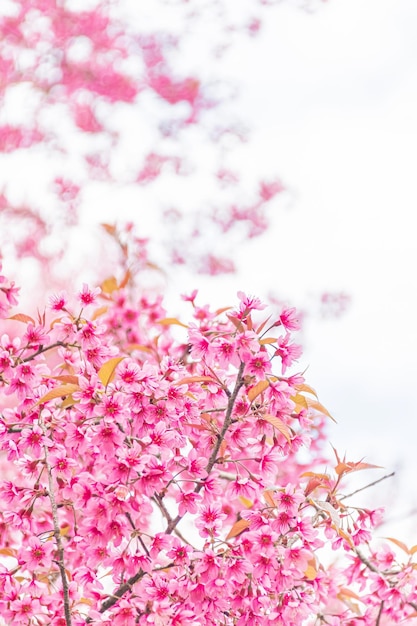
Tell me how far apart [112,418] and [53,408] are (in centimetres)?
33

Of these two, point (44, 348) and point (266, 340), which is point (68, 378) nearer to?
point (44, 348)

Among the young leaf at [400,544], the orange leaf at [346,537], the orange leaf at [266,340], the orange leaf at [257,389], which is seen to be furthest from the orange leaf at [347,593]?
the orange leaf at [266,340]

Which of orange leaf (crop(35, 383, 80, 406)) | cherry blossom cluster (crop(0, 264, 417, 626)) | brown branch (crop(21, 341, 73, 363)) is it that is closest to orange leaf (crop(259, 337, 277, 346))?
cherry blossom cluster (crop(0, 264, 417, 626))

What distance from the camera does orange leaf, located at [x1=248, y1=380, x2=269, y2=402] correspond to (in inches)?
59.8

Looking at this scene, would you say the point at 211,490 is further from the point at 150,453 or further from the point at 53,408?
the point at 53,408

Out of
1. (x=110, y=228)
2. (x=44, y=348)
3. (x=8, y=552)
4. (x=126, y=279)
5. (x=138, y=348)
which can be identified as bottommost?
(x=8, y=552)

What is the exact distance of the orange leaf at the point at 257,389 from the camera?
4.98 ft

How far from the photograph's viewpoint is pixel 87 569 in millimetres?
1546

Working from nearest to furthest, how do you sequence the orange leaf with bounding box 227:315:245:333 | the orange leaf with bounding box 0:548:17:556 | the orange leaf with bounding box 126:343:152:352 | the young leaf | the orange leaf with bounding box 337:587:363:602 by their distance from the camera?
the orange leaf with bounding box 227:315:245:333 → the orange leaf with bounding box 0:548:17:556 → the young leaf → the orange leaf with bounding box 337:587:363:602 → the orange leaf with bounding box 126:343:152:352

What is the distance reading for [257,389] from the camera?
153 centimetres

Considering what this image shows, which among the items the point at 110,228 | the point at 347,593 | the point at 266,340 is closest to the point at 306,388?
the point at 266,340

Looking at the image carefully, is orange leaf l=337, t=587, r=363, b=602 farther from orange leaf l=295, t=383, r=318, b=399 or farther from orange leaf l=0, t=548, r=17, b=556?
orange leaf l=0, t=548, r=17, b=556

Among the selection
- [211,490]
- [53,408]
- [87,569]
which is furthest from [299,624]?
[53,408]

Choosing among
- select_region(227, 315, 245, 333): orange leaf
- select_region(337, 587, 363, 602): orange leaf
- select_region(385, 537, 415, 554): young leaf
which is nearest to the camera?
select_region(227, 315, 245, 333): orange leaf
